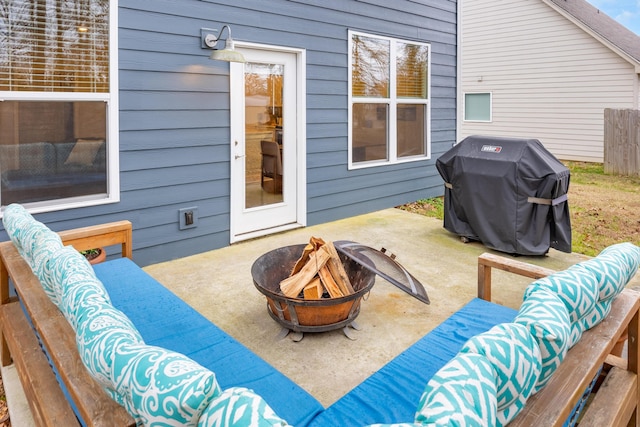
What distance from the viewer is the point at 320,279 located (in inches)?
112

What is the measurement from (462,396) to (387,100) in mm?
5708

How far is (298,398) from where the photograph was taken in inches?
68.6

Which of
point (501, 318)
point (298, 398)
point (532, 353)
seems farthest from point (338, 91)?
point (532, 353)

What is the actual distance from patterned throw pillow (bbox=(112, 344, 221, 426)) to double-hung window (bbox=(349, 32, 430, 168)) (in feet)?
16.5

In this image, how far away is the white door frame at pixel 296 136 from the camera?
4.62m

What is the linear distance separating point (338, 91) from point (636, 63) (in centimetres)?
856

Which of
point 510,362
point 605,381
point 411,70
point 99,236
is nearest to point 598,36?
point 411,70

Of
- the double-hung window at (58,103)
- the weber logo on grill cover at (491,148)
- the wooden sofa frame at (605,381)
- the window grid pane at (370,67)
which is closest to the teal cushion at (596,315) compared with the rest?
the wooden sofa frame at (605,381)

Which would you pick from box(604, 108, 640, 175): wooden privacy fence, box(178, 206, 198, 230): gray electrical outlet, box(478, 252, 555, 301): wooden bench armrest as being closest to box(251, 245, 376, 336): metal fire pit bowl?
box(478, 252, 555, 301): wooden bench armrest

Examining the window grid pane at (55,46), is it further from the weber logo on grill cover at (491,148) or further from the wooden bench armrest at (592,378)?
the wooden bench armrest at (592,378)

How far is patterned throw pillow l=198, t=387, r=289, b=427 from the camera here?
0.88 m

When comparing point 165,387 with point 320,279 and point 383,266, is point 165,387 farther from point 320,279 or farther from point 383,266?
point 383,266

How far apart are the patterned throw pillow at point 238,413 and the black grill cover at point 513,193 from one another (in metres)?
3.84

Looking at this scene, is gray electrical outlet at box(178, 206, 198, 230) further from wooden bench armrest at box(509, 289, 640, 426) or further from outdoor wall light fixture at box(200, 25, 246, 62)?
wooden bench armrest at box(509, 289, 640, 426)
